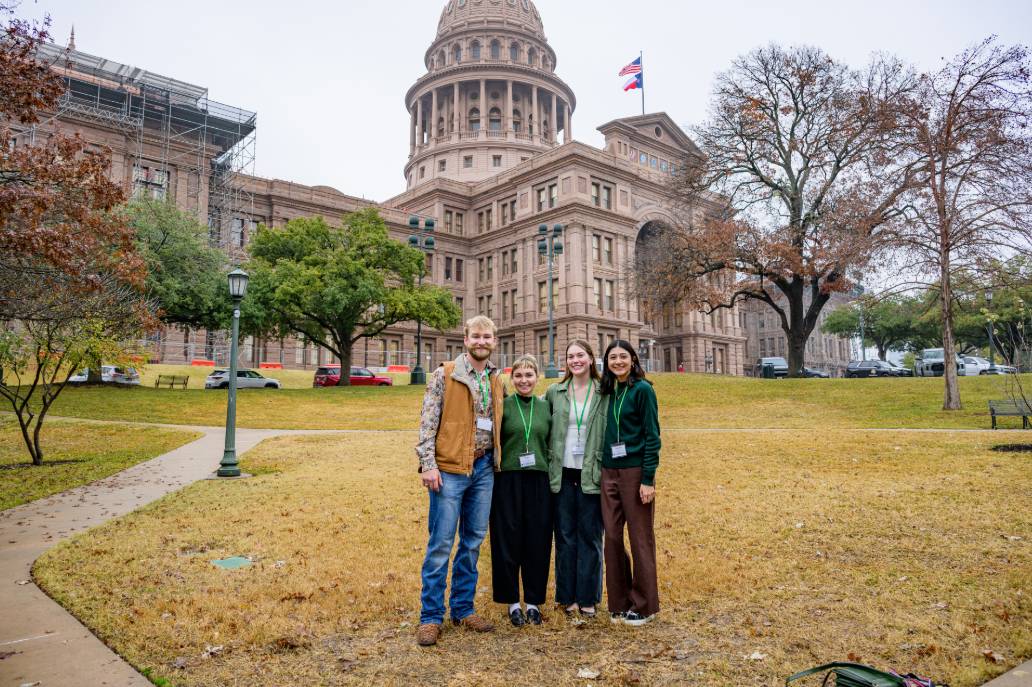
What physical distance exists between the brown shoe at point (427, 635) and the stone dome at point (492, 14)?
87.4 metres

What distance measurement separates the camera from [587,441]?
5.62 meters

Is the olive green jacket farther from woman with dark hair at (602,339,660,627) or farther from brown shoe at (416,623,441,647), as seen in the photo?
brown shoe at (416,623,441,647)

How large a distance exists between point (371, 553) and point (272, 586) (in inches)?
52.9

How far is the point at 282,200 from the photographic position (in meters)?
57.3

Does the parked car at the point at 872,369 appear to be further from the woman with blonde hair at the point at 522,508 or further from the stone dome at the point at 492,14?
the stone dome at the point at 492,14

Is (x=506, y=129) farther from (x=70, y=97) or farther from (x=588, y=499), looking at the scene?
(x=588, y=499)

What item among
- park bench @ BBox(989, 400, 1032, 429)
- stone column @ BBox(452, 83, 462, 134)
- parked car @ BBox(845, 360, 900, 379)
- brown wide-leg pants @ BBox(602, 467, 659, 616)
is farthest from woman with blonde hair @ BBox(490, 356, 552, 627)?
stone column @ BBox(452, 83, 462, 134)

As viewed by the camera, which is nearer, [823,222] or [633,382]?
[633,382]

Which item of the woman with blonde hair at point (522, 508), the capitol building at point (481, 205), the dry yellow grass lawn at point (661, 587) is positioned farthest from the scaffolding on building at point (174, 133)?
the woman with blonde hair at point (522, 508)

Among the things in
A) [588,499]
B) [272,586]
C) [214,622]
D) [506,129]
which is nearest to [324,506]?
[272,586]

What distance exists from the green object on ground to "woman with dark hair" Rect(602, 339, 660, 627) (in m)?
3.86

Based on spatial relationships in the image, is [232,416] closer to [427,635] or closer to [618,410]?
[427,635]

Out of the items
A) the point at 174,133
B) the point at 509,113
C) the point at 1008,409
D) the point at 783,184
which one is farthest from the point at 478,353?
the point at 509,113

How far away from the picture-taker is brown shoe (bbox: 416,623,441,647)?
4.89m
